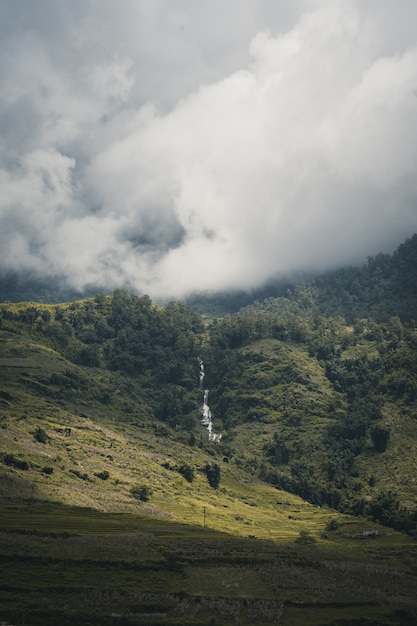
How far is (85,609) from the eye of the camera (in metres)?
71.4

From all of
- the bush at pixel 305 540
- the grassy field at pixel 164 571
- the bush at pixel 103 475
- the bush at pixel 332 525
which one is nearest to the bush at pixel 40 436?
the bush at pixel 103 475

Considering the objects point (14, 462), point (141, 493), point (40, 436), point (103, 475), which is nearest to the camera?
point (14, 462)

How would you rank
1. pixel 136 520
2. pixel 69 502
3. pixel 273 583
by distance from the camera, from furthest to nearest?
pixel 69 502
pixel 136 520
pixel 273 583

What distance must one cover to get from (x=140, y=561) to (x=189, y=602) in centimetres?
1537

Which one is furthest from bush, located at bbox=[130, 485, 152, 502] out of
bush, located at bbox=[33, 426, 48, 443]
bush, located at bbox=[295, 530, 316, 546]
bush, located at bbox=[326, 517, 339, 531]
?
bush, located at bbox=[326, 517, 339, 531]

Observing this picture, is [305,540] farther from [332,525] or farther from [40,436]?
[40,436]

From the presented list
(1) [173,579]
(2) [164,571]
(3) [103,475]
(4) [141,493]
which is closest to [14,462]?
(3) [103,475]

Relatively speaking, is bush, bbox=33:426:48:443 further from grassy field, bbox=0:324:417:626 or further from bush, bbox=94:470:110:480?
grassy field, bbox=0:324:417:626

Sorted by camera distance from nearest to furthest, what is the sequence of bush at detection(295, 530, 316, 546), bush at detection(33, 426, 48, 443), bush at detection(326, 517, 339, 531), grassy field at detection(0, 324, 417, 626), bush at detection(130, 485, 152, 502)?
grassy field at detection(0, 324, 417, 626) → bush at detection(295, 530, 316, 546) → bush at detection(130, 485, 152, 502) → bush at detection(326, 517, 339, 531) → bush at detection(33, 426, 48, 443)

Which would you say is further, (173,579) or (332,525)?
(332,525)

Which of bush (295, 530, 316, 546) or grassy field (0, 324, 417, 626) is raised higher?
grassy field (0, 324, 417, 626)

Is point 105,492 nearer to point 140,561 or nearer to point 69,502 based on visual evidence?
point 69,502

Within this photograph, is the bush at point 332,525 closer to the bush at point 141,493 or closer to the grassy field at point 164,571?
the grassy field at point 164,571

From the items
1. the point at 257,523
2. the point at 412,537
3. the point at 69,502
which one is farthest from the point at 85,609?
the point at 412,537
